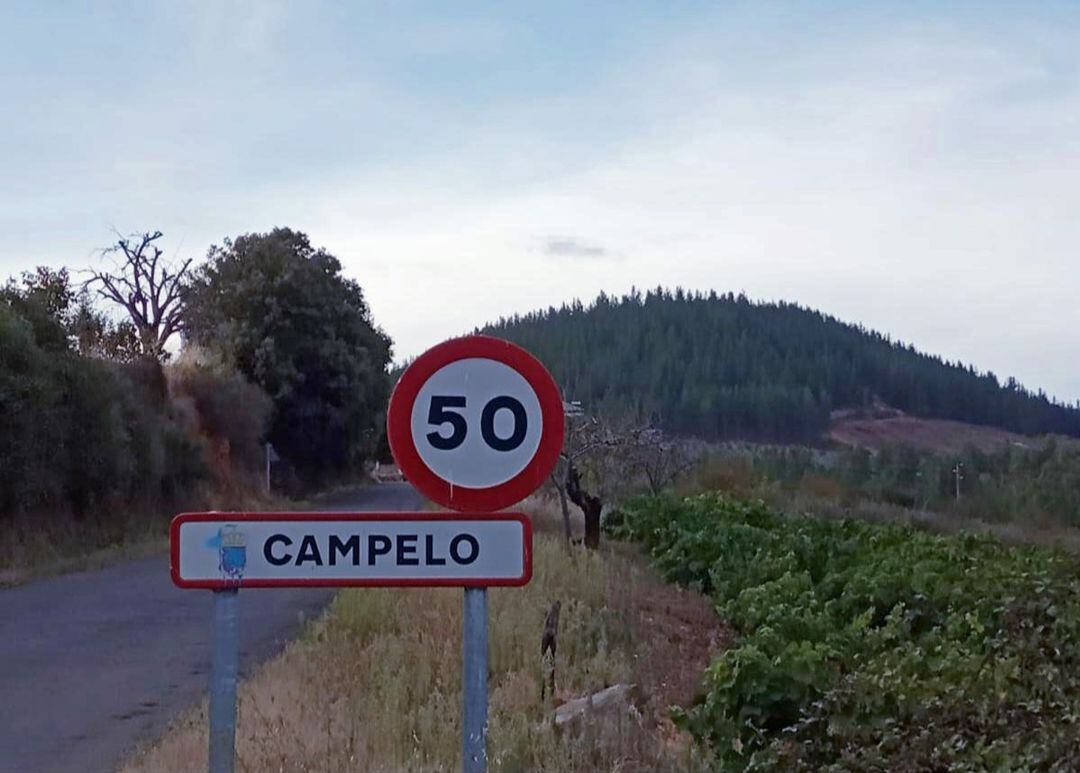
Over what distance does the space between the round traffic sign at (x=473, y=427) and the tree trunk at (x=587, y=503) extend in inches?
637

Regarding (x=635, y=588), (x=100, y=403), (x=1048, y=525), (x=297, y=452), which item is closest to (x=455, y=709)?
(x=635, y=588)

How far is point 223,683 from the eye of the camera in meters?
4.34

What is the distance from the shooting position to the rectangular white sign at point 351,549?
4.35m

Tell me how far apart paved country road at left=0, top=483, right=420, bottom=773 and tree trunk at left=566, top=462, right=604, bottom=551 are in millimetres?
4430

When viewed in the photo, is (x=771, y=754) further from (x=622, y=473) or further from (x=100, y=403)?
(x=622, y=473)

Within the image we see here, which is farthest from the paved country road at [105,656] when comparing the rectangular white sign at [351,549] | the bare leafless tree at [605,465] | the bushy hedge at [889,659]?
the rectangular white sign at [351,549]

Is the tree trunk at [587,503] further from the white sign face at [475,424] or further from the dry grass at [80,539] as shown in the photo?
the white sign face at [475,424]

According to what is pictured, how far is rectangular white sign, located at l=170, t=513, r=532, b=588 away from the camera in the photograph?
14.3ft

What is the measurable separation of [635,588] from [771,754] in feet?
30.9

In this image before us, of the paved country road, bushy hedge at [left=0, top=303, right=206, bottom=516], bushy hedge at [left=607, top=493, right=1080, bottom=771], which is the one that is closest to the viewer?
bushy hedge at [left=607, top=493, right=1080, bottom=771]

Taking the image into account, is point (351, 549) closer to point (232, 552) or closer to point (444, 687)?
point (232, 552)

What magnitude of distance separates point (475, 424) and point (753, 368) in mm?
91880

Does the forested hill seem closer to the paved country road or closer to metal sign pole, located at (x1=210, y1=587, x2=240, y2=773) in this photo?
the paved country road

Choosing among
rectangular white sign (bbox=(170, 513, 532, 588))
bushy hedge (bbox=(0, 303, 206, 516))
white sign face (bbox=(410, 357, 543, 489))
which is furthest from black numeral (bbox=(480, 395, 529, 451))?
bushy hedge (bbox=(0, 303, 206, 516))
